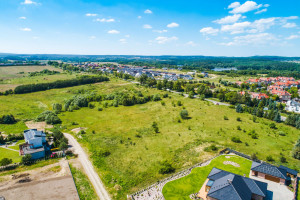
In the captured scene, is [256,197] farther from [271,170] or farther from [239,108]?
[239,108]

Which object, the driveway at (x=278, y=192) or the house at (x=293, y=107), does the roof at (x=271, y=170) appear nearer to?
the driveway at (x=278, y=192)

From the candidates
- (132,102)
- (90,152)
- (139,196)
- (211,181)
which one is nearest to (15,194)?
(90,152)

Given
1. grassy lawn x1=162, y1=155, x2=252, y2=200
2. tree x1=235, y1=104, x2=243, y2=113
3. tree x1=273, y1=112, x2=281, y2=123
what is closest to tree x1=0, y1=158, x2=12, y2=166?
grassy lawn x1=162, y1=155, x2=252, y2=200

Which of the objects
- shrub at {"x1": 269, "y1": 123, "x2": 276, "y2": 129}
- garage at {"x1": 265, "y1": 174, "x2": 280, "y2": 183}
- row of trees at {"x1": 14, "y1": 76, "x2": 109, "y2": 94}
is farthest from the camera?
row of trees at {"x1": 14, "y1": 76, "x2": 109, "y2": 94}

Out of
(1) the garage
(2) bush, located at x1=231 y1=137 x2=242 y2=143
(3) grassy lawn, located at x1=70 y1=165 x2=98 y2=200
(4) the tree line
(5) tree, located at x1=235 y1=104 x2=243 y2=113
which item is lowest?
(3) grassy lawn, located at x1=70 y1=165 x2=98 y2=200

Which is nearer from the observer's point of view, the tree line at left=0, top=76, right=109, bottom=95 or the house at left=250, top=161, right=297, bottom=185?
the house at left=250, top=161, right=297, bottom=185

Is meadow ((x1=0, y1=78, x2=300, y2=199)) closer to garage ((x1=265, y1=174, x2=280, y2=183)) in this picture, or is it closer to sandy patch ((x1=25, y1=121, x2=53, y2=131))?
sandy patch ((x1=25, y1=121, x2=53, y2=131))

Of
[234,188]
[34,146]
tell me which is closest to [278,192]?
[234,188]
